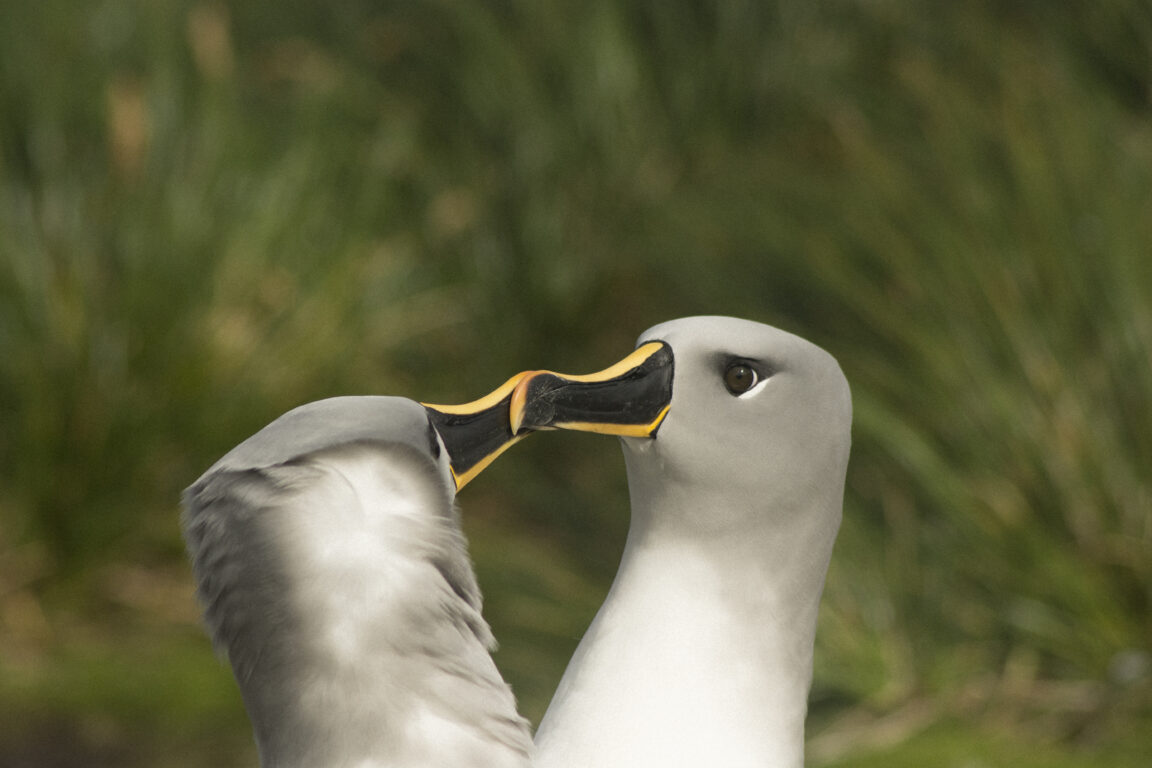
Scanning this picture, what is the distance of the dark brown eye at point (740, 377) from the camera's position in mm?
1376

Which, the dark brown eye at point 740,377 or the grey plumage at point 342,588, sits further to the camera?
the dark brown eye at point 740,377

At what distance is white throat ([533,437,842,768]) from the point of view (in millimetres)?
1299

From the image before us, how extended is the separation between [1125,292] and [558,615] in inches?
60.8

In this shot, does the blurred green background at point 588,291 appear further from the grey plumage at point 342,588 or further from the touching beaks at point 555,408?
the grey plumage at point 342,588

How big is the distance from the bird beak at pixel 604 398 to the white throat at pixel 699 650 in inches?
3.6

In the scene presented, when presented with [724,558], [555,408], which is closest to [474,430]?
[555,408]

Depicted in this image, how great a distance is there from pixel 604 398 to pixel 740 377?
0.16 meters

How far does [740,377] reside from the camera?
1.38 m

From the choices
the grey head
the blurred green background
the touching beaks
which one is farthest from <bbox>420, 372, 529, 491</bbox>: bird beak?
the blurred green background

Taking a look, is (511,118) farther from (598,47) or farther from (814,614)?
(814,614)

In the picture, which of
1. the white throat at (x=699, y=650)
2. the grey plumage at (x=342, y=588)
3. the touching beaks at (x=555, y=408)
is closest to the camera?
the grey plumage at (x=342, y=588)

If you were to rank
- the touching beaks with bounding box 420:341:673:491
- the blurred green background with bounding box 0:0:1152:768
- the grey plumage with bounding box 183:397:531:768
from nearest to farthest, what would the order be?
1. the grey plumage with bounding box 183:397:531:768
2. the touching beaks with bounding box 420:341:673:491
3. the blurred green background with bounding box 0:0:1152:768

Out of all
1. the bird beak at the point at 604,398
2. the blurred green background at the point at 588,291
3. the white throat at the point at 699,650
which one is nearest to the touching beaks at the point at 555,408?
the bird beak at the point at 604,398

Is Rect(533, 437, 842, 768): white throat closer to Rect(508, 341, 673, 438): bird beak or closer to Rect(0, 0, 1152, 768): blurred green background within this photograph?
Rect(508, 341, 673, 438): bird beak
